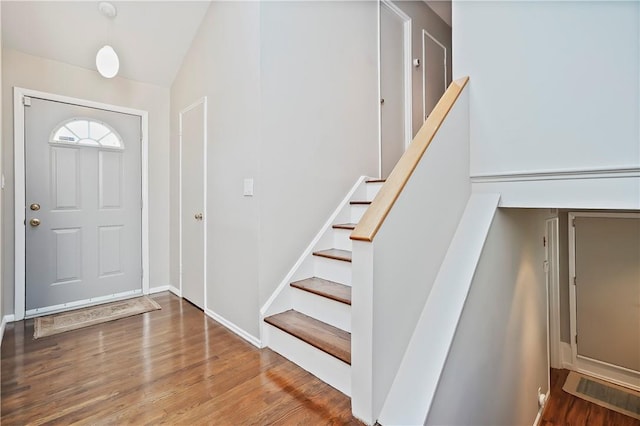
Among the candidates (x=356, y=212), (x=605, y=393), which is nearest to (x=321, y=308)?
(x=356, y=212)

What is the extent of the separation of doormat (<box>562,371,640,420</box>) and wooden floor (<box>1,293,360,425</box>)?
4019mm

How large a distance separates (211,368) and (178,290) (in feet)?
5.54

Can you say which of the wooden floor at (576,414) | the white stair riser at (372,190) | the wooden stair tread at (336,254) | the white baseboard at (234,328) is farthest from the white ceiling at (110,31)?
the wooden floor at (576,414)

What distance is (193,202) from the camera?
3.05 m

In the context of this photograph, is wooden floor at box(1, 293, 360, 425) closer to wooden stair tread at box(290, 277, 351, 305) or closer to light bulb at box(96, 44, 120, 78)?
wooden stair tread at box(290, 277, 351, 305)

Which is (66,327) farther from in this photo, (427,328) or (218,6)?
(218,6)

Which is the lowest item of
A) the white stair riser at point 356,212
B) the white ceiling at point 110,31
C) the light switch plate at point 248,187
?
the white stair riser at point 356,212

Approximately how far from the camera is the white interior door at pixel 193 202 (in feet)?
9.43

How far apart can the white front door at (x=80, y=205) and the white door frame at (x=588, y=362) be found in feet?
18.2

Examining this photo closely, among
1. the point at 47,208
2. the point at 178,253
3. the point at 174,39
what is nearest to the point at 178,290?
the point at 178,253

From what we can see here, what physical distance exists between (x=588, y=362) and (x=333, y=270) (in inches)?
176

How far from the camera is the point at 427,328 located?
59.1 inches

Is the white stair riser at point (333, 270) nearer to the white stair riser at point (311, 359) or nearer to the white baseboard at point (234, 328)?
the white stair riser at point (311, 359)

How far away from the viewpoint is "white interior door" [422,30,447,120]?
155 inches
